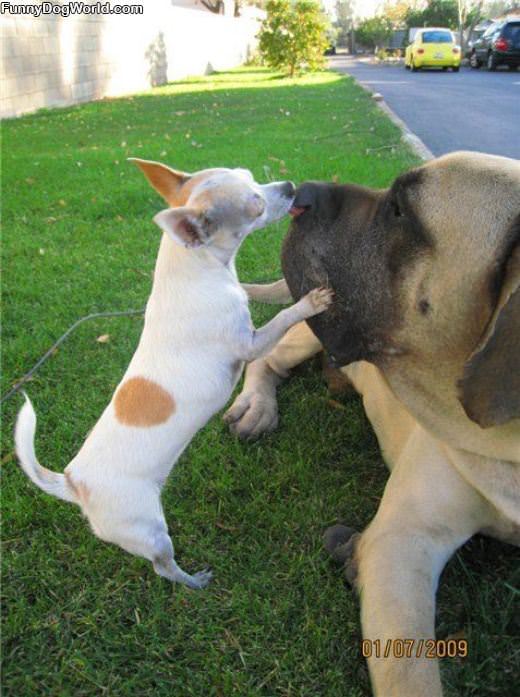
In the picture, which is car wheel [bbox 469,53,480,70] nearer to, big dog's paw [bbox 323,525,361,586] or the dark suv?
the dark suv

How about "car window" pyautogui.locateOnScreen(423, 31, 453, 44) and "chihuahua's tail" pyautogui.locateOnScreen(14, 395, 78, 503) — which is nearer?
"chihuahua's tail" pyautogui.locateOnScreen(14, 395, 78, 503)

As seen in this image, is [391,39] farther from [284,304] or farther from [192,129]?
[284,304]

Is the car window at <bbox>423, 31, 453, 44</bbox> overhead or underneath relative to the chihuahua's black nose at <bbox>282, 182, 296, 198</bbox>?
overhead

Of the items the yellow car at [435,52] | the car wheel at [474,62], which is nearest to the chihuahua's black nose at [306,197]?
the yellow car at [435,52]

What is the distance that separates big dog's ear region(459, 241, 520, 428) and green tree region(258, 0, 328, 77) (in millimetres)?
22830

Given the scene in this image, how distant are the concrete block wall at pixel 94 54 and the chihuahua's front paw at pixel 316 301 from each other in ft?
40.0

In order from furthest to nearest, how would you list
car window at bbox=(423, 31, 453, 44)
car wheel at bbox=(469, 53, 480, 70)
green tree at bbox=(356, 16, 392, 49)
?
green tree at bbox=(356, 16, 392, 49) → car wheel at bbox=(469, 53, 480, 70) → car window at bbox=(423, 31, 453, 44)

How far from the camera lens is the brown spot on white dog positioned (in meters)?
1.97

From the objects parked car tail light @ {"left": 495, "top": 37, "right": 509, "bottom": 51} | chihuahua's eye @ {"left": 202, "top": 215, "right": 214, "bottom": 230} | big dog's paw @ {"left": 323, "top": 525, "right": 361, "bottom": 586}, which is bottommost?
big dog's paw @ {"left": 323, "top": 525, "right": 361, "bottom": 586}

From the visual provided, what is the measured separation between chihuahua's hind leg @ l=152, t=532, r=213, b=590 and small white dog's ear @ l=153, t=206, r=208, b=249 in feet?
3.06

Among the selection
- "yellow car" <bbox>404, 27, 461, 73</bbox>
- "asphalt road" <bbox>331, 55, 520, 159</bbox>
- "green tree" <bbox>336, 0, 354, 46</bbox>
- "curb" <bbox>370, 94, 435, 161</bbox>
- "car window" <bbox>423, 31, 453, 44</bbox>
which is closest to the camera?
"curb" <bbox>370, 94, 435, 161</bbox>

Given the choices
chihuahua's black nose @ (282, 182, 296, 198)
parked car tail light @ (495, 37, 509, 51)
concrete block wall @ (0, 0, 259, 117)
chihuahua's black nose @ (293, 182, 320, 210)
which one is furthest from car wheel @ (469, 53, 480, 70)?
chihuahua's black nose @ (282, 182, 296, 198)

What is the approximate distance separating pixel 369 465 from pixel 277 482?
17.3 inches

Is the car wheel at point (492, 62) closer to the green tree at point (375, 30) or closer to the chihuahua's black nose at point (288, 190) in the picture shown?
the chihuahua's black nose at point (288, 190)
